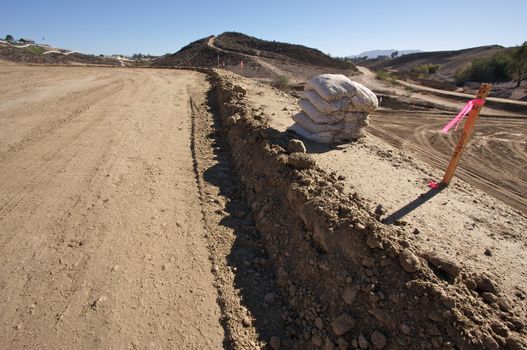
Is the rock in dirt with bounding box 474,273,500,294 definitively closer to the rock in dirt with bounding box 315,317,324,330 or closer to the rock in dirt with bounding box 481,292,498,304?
the rock in dirt with bounding box 481,292,498,304

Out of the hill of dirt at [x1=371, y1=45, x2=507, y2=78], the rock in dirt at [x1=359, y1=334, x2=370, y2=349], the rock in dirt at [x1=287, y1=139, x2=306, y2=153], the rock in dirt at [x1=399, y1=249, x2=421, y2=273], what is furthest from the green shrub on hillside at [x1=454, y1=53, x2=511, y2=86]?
the rock in dirt at [x1=359, y1=334, x2=370, y2=349]

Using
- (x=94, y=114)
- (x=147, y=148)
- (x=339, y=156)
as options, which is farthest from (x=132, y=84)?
(x=339, y=156)

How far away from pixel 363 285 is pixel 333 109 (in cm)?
466

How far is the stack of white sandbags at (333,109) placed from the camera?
7207mm

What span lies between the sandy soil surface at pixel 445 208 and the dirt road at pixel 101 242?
2851 mm

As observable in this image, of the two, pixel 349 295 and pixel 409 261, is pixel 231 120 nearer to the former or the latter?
pixel 349 295

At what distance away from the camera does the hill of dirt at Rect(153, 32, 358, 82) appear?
31.6 meters

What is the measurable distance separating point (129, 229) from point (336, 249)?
3080mm

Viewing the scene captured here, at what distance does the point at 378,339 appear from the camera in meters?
3.08

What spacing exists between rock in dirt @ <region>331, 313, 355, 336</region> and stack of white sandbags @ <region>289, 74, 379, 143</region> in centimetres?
479

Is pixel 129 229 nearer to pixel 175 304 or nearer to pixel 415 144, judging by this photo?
pixel 175 304

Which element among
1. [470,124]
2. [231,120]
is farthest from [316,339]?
[231,120]

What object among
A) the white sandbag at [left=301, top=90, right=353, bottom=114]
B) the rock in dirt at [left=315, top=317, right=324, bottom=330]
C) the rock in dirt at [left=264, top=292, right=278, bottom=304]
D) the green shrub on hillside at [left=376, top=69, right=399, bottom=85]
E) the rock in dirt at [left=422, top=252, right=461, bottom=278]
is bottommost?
the green shrub on hillside at [left=376, top=69, right=399, bottom=85]

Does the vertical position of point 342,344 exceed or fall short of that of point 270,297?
it exceeds it
